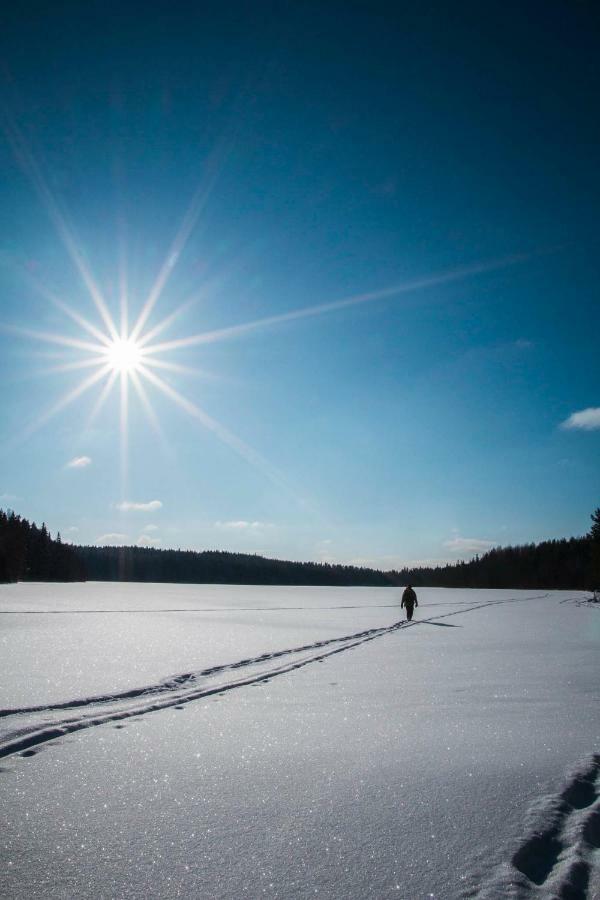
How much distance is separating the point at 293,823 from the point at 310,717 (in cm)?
292

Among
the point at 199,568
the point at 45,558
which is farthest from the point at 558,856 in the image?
the point at 199,568

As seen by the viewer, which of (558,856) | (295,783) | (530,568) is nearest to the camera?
(558,856)

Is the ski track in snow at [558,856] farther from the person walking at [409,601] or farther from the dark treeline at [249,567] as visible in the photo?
the dark treeline at [249,567]

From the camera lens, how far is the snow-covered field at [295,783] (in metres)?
2.75

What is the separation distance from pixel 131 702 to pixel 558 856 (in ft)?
17.3

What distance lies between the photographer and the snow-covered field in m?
2.75

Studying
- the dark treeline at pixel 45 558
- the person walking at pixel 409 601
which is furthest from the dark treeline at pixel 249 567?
the person walking at pixel 409 601

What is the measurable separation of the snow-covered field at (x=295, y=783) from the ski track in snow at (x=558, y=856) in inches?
0.5

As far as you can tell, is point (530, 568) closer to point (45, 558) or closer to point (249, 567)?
point (249, 567)

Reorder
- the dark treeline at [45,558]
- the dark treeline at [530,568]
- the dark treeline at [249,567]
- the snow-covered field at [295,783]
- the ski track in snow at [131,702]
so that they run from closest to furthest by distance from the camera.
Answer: the snow-covered field at [295,783], the ski track in snow at [131,702], the dark treeline at [249,567], the dark treeline at [45,558], the dark treeline at [530,568]

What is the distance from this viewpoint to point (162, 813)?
3.48 meters

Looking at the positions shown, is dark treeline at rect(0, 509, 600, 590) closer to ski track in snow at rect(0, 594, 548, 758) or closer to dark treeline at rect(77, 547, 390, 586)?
dark treeline at rect(77, 547, 390, 586)

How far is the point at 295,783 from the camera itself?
162 inches

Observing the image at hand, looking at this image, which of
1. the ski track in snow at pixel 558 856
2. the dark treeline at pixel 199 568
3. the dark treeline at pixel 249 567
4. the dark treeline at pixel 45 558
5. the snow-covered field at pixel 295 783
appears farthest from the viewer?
the dark treeline at pixel 199 568
